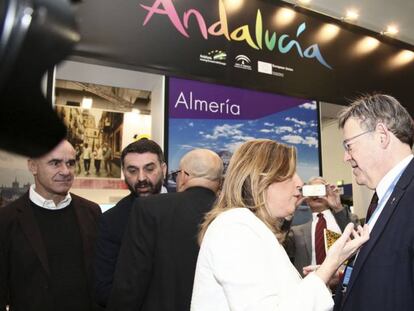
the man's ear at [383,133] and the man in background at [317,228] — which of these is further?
the man in background at [317,228]

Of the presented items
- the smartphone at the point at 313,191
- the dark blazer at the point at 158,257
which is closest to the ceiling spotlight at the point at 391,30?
the smartphone at the point at 313,191

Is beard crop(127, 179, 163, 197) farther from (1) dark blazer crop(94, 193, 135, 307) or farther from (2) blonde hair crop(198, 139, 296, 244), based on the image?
(2) blonde hair crop(198, 139, 296, 244)

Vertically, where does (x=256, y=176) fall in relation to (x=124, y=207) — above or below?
above

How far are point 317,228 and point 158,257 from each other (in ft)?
4.80

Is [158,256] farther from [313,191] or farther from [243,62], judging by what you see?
[243,62]

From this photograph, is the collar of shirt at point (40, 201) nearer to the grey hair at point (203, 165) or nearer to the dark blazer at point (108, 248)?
Result: the dark blazer at point (108, 248)

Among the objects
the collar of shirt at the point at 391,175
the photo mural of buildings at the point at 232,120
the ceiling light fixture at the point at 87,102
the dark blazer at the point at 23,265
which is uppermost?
the ceiling light fixture at the point at 87,102

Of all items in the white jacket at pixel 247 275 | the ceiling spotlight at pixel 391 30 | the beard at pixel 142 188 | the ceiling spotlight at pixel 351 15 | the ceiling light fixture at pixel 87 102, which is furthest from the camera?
the ceiling spotlight at pixel 391 30

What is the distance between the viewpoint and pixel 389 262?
127cm

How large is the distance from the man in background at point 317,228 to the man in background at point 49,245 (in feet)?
4.56

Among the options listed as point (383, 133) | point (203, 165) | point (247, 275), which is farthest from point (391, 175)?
point (203, 165)

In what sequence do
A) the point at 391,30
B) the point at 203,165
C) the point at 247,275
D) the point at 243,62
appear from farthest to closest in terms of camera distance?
the point at 391,30, the point at 243,62, the point at 203,165, the point at 247,275

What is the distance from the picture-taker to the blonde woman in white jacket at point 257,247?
1.21 m

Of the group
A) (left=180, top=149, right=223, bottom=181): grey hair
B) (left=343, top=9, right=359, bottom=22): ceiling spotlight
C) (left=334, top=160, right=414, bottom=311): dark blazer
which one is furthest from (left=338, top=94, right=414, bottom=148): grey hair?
(left=343, top=9, right=359, bottom=22): ceiling spotlight
